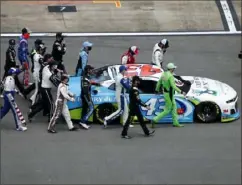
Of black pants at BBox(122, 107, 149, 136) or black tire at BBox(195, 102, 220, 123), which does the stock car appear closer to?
black tire at BBox(195, 102, 220, 123)

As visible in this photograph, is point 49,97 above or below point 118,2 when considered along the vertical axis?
below

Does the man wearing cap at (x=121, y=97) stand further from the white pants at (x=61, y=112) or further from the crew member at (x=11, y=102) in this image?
the crew member at (x=11, y=102)

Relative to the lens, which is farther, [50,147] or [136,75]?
[136,75]

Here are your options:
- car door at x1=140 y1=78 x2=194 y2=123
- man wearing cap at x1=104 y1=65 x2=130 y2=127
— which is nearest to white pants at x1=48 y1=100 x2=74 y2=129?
man wearing cap at x1=104 y1=65 x2=130 y2=127

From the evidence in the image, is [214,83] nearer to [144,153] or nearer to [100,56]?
[144,153]

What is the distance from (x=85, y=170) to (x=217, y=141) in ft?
11.0

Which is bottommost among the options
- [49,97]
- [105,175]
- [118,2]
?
[105,175]

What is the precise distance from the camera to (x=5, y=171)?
49.3 ft

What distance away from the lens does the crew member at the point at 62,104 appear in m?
16.9

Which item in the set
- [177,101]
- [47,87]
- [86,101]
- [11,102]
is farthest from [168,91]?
[11,102]

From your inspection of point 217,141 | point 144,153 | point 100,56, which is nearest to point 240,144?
point 217,141

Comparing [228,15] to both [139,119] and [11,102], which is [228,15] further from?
[11,102]

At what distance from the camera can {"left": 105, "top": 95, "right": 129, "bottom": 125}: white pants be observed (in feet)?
56.6

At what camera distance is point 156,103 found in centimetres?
1759
